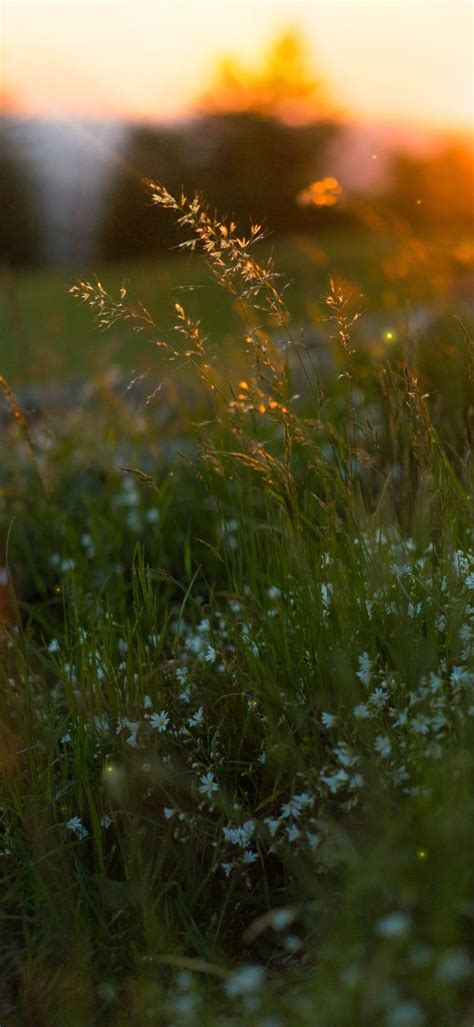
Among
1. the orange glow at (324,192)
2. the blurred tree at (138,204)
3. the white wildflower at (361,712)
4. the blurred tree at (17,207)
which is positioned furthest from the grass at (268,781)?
the blurred tree at (138,204)

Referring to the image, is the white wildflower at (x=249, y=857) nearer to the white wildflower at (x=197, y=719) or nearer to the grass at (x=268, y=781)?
the grass at (x=268, y=781)

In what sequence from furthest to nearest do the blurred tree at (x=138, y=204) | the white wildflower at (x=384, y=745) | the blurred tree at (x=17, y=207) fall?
1. the blurred tree at (x=138, y=204)
2. the blurred tree at (x=17, y=207)
3. the white wildflower at (x=384, y=745)

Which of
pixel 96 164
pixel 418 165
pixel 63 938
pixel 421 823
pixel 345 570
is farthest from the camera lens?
pixel 96 164

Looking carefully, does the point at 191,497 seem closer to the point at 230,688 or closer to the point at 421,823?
the point at 230,688

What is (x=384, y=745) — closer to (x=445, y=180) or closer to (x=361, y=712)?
(x=361, y=712)

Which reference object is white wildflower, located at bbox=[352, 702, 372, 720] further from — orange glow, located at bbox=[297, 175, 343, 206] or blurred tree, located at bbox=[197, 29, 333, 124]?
→ blurred tree, located at bbox=[197, 29, 333, 124]

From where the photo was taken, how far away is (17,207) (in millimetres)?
16906

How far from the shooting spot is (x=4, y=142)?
14.9 metres

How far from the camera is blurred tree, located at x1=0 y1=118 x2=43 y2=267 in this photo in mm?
15273

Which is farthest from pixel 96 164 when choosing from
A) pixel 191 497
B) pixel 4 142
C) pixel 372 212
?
pixel 191 497

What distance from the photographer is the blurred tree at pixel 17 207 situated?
50.1 feet

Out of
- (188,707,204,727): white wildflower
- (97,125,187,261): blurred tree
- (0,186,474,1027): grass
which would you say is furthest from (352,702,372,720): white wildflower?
(97,125,187,261): blurred tree

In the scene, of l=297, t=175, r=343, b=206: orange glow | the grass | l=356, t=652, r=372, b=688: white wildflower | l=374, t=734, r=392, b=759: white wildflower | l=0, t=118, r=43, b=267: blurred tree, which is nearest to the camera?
the grass

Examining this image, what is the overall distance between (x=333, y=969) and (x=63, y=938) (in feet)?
2.23
